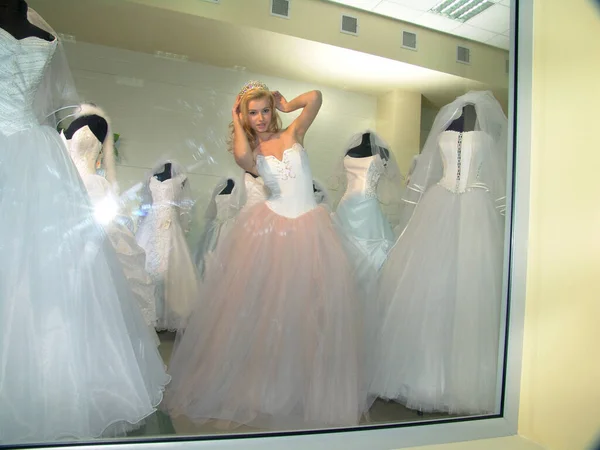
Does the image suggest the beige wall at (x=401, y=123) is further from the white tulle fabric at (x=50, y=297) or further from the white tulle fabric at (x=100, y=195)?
the white tulle fabric at (x=50, y=297)

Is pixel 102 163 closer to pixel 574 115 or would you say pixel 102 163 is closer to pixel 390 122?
pixel 390 122

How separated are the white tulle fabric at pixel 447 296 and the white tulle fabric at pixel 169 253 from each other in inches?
34.6

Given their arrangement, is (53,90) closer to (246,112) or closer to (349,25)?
(246,112)

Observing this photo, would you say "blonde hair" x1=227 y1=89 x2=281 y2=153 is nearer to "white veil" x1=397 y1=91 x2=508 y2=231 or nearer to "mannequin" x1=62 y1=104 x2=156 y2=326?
"mannequin" x1=62 y1=104 x2=156 y2=326

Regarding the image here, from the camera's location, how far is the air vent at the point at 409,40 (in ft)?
7.47

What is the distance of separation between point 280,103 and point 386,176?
0.71 m

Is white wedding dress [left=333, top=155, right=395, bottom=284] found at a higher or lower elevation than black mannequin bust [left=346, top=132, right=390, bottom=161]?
lower

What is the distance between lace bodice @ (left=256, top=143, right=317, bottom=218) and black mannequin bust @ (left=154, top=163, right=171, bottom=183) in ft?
1.24

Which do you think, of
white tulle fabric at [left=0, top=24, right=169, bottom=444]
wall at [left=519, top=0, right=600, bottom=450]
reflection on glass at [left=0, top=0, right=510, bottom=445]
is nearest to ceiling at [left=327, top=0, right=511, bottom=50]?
reflection on glass at [left=0, top=0, right=510, bottom=445]

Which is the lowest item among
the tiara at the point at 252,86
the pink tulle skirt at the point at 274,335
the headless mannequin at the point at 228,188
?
the pink tulle skirt at the point at 274,335

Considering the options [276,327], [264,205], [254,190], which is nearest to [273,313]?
[276,327]

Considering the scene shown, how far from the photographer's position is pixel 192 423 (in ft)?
5.42

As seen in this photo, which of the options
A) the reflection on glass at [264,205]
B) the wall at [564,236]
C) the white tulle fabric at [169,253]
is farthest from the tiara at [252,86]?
the wall at [564,236]

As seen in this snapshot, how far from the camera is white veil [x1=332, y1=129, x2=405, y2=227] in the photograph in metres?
2.39
